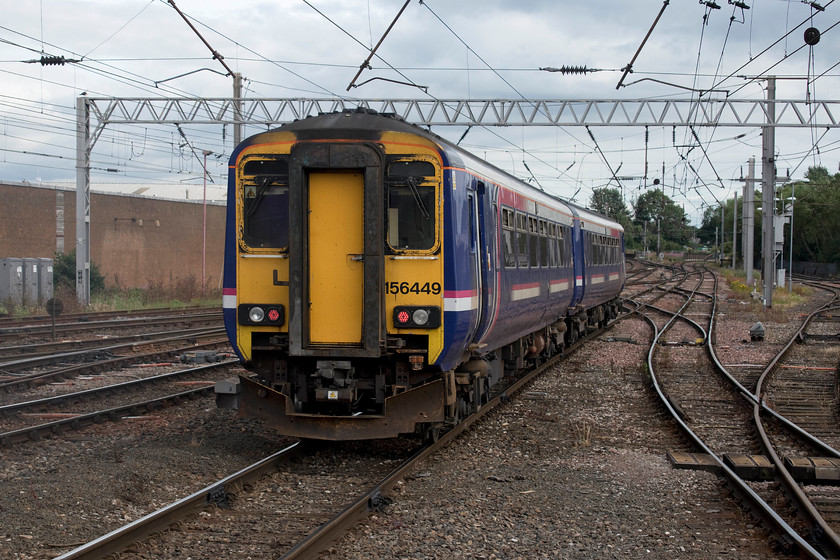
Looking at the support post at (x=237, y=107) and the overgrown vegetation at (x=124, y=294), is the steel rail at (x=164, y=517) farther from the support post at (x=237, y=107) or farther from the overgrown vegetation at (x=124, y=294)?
the overgrown vegetation at (x=124, y=294)

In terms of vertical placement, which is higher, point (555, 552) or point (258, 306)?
point (258, 306)

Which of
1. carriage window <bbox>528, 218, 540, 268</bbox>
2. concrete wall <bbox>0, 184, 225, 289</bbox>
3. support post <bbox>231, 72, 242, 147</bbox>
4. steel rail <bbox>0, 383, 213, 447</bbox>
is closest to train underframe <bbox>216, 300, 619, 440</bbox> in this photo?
steel rail <bbox>0, 383, 213, 447</bbox>

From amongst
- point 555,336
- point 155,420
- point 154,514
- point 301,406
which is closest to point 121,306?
point 555,336

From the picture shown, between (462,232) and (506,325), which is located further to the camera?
(506,325)

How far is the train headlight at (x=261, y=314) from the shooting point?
8125 millimetres

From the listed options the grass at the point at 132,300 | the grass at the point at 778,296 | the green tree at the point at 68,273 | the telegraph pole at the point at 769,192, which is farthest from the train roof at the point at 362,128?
the green tree at the point at 68,273

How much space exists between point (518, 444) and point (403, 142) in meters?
3.60

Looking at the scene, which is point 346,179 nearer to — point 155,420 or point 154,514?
point 154,514

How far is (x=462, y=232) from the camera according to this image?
8.38m

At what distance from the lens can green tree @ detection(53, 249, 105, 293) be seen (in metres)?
34.7

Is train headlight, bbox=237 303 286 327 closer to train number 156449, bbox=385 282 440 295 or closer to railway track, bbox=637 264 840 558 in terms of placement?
train number 156449, bbox=385 282 440 295

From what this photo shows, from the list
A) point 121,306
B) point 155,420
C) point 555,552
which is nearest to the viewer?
point 555,552

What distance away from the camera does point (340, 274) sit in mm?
7992

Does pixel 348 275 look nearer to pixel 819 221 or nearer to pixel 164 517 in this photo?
pixel 164 517
